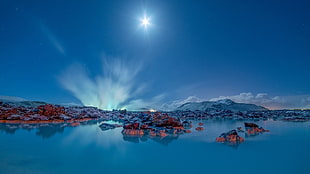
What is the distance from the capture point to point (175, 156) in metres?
11.8

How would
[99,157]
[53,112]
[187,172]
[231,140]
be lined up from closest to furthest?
[187,172], [99,157], [231,140], [53,112]

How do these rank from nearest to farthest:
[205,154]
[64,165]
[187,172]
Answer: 1. [187,172]
2. [64,165]
3. [205,154]

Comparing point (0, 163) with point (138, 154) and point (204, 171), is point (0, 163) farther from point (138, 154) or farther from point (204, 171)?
point (204, 171)

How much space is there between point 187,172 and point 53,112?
44.4m

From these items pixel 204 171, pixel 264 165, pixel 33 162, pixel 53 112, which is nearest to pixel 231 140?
pixel 264 165

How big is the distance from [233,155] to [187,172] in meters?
4.98

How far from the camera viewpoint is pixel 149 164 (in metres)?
10.1

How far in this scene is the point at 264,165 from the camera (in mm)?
9883

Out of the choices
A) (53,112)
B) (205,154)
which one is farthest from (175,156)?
(53,112)

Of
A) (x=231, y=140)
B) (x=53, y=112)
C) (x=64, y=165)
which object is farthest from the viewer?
(x=53, y=112)

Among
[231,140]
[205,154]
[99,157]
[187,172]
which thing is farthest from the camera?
[231,140]

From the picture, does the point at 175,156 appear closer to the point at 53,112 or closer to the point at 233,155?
the point at 233,155

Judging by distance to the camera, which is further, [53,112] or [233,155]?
[53,112]

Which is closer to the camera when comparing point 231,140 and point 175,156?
point 175,156
